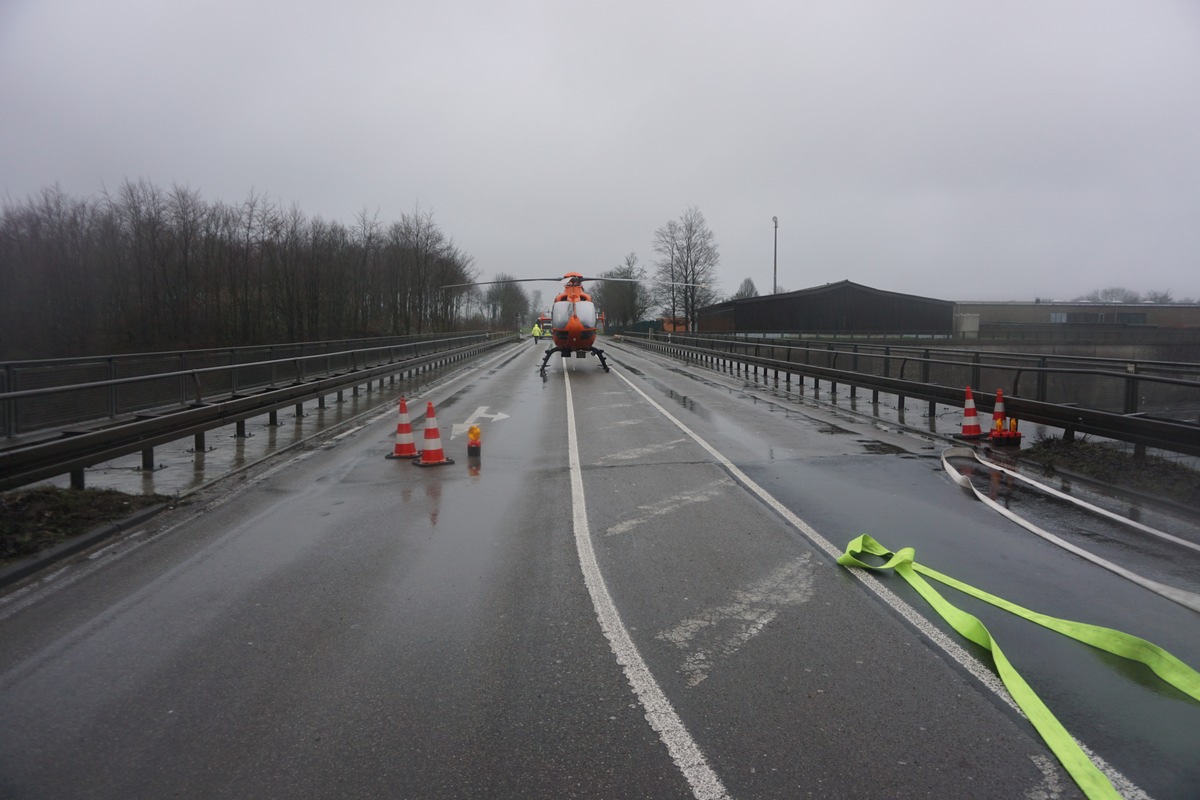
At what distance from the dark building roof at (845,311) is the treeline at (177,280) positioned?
3193cm

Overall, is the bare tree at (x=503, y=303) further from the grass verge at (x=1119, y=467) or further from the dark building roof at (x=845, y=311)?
the grass verge at (x=1119, y=467)

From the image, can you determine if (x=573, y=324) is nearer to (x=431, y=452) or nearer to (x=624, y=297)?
(x=431, y=452)

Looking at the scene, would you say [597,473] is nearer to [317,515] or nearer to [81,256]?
[317,515]

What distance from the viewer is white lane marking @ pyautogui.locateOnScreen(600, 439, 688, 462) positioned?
11.8 metres

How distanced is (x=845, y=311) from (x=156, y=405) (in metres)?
62.3

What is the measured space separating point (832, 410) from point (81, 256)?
39992 mm

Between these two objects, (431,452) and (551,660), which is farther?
(431,452)

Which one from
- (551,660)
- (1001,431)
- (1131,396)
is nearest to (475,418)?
(1001,431)

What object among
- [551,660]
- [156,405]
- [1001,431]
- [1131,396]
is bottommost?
[551,660]

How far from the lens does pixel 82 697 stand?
13.6 ft

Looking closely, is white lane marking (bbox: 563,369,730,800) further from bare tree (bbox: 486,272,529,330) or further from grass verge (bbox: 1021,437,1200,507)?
bare tree (bbox: 486,272,529,330)

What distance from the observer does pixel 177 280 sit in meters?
45.1

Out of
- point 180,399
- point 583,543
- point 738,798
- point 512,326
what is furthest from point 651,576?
point 512,326

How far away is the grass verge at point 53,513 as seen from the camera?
678 centimetres
